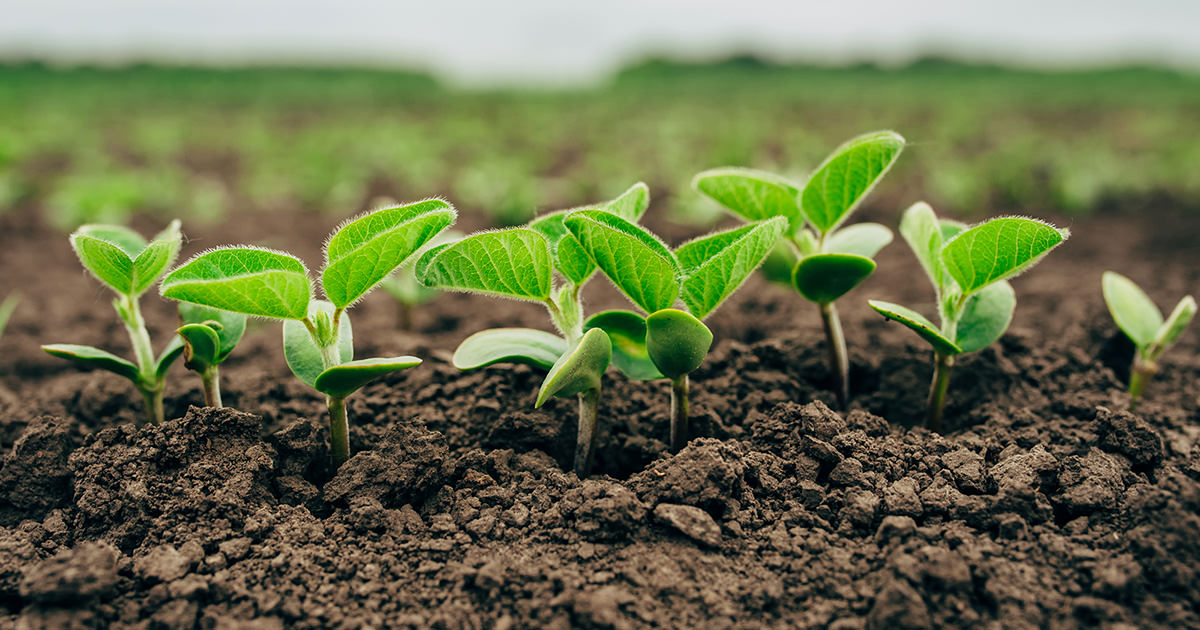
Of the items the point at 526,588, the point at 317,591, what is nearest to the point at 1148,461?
the point at 526,588

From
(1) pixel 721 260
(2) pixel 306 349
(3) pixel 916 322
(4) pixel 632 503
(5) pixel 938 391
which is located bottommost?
(4) pixel 632 503

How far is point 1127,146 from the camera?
7664 millimetres

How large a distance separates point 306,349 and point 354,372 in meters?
0.23

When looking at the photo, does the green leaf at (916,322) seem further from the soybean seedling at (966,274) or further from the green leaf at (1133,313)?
the green leaf at (1133,313)

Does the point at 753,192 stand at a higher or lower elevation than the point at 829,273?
higher

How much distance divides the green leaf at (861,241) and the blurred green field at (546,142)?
1660 mm

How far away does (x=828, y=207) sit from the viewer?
1.75 metres

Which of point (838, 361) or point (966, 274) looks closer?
point (966, 274)

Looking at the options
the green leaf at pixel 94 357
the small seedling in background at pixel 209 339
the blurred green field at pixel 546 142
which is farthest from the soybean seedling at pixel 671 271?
the blurred green field at pixel 546 142

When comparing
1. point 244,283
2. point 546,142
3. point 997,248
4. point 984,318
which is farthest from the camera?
point 546,142

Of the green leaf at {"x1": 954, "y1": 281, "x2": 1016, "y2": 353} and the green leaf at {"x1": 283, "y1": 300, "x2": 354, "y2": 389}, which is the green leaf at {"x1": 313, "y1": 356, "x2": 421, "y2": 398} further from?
the green leaf at {"x1": 954, "y1": 281, "x2": 1016, "y2": 353}

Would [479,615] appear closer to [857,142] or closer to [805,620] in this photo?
[805,620]

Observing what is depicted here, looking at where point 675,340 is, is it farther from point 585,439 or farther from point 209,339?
point 209,339

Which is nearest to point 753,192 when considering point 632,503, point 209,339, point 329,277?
point 632,503
